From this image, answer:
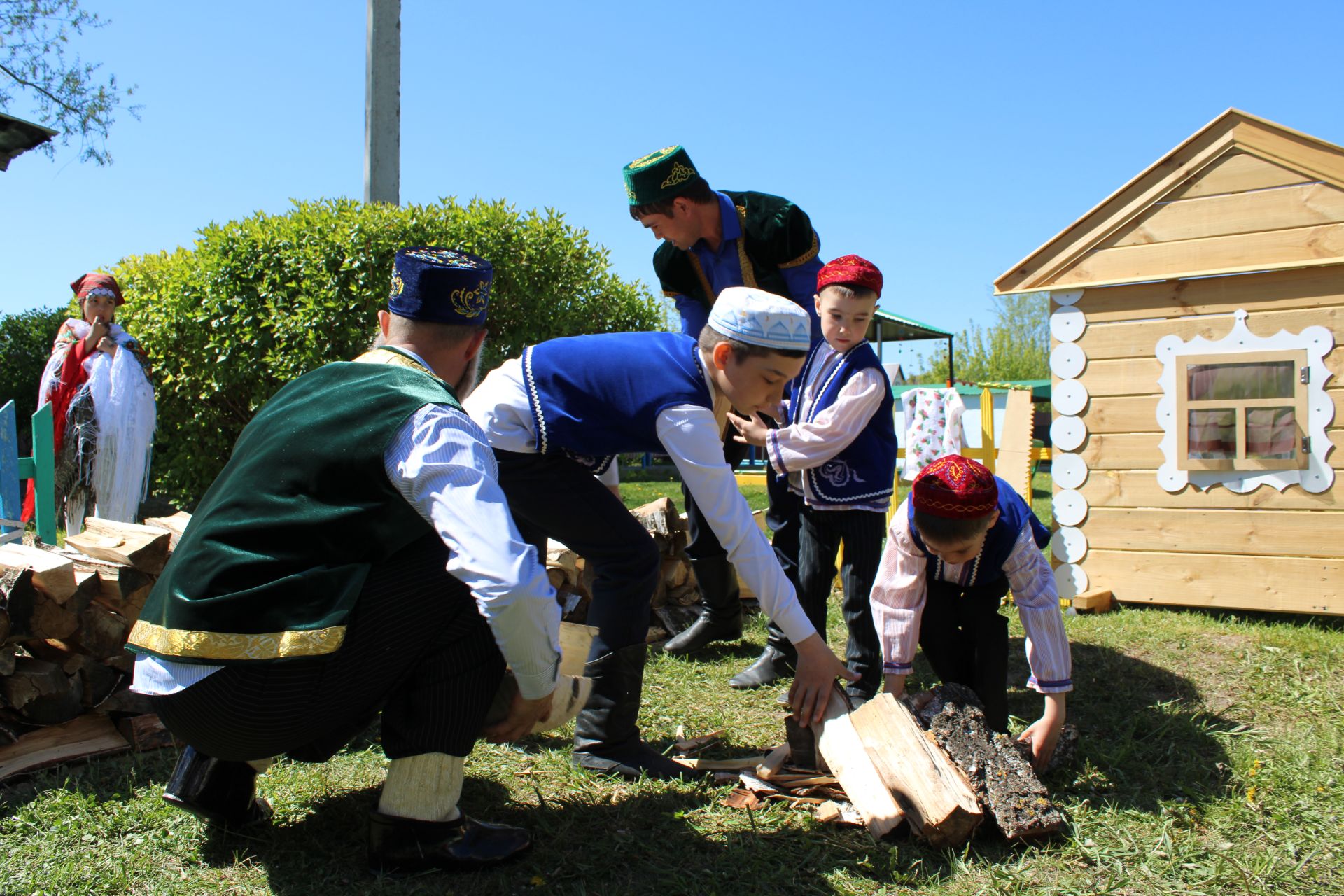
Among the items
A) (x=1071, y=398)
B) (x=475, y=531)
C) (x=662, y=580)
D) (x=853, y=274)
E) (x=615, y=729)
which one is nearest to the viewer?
(x=475, y=531)

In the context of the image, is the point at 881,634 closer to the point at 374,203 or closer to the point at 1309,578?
the point at 1309,578

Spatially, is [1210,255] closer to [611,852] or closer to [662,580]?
[662,580]

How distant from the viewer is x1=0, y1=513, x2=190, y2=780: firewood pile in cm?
261

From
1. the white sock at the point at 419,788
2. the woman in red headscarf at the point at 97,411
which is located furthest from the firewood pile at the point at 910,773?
the woman in red headscarf at the point at 97,411

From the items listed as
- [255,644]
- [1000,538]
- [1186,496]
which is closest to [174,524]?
[255,644]

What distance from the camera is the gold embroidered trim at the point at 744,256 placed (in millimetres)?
3508

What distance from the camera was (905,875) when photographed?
6.65ft

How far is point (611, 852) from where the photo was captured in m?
2.12

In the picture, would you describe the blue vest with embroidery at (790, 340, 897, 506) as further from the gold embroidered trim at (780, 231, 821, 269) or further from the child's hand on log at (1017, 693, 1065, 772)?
the child's hand on log at (1017, 693, 1065, 772)

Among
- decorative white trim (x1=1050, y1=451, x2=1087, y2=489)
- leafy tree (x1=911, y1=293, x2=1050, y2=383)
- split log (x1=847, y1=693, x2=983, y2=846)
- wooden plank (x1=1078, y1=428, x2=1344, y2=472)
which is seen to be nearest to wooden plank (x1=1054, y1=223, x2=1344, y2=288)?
wooden plank (x1=1078, y1=428, x2=1344, y2=472)

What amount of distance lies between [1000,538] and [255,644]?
196 cm

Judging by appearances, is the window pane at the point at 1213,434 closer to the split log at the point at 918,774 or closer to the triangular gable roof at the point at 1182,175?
the triangular gable roof at the point at 1182,175

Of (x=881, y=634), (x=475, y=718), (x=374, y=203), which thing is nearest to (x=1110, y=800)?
(x=881, y=634)

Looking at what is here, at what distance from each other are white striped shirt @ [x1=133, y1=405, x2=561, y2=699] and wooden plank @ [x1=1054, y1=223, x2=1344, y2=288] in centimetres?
421
